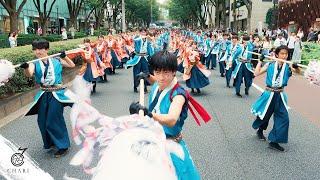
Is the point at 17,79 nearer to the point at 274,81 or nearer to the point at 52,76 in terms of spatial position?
the point at 52,76

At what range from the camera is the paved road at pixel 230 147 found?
17.8ft

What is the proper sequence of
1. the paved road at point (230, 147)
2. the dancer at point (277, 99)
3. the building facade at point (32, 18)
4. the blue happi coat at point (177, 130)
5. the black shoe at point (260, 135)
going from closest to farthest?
the blue happi coat at point (177, 130) → the paved road at point (230, 147) → the dancer at point (277, 99) → the black shoe at point (260, 135) → the building facade at point (32, 18)

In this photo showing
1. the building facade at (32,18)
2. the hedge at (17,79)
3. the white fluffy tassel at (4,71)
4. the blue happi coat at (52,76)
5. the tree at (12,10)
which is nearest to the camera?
the white fluffy tassel at (4,71)

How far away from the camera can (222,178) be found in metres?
5.17

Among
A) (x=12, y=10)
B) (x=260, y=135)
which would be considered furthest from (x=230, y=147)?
(x=12, y=10)

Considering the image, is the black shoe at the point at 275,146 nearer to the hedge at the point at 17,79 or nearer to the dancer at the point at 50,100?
the dancer at the point at 50,100

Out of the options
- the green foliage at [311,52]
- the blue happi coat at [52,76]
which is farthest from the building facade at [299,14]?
the blue happi coat at [52,76]

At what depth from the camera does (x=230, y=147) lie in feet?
21.3

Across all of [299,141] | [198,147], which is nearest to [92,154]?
[198,147]

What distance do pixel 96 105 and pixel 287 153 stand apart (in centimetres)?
505

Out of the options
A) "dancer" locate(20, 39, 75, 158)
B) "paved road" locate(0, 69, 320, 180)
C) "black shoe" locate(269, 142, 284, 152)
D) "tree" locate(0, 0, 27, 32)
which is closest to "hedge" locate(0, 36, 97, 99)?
"paved road" locate(0, 69, 320, 180)

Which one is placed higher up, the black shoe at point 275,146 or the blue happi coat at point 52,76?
the blue happi coat at point 52,76

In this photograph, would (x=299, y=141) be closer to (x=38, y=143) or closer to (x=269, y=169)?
(x=269, y=169)

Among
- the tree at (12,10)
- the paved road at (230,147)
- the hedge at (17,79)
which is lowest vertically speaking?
the paved road at (230,147)
